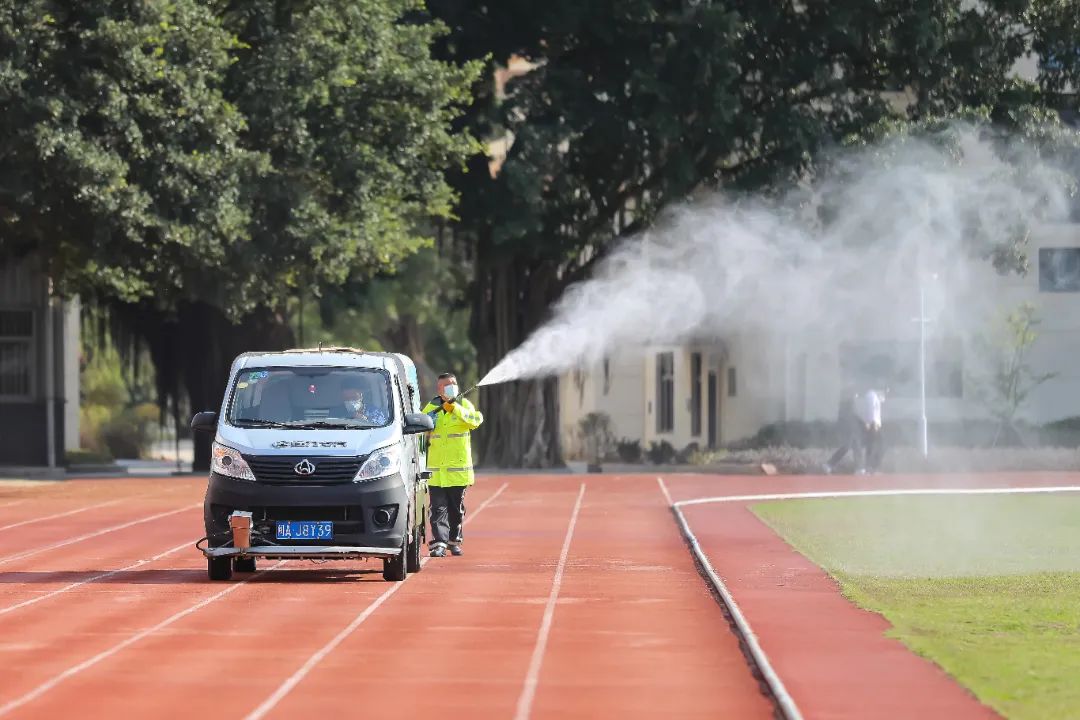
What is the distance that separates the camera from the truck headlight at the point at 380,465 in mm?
19312

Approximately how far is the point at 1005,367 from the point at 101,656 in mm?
41563

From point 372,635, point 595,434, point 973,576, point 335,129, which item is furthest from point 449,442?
point 595,434

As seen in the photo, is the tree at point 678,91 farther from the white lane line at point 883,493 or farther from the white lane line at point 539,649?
the white lane line at point 539,649

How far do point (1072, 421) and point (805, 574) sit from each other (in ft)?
112

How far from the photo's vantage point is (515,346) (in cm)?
4797

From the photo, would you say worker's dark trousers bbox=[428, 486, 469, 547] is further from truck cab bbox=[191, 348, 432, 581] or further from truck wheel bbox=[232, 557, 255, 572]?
truck wheel bbox=[232, 557, 255, 572]

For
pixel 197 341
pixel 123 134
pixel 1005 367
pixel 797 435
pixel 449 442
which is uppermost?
pixel 123 134

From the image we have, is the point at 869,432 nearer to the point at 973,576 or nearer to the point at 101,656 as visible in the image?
the point at 973,576

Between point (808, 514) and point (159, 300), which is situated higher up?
point (159, 300)

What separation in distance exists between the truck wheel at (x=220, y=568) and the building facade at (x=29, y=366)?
2829 cm

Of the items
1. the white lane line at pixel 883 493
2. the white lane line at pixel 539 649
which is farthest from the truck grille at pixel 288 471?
the white lane line at pixel 883 493

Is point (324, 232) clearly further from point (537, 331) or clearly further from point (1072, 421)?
point (1072, 421)

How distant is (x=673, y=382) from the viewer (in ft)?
210

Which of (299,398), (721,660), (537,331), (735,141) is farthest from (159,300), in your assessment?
(721,660)
